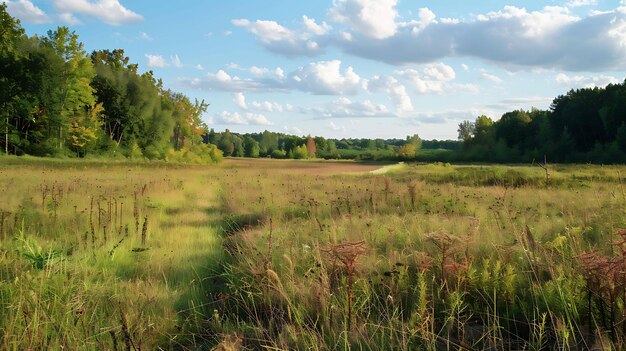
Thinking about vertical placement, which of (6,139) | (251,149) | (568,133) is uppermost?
(568,133)

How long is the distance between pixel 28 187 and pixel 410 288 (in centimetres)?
1407

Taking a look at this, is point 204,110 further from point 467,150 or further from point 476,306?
point 476,306

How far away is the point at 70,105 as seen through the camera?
40906 mm

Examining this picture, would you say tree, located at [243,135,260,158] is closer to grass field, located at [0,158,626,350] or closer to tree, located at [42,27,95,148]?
tree, located at [42,27,95,148]

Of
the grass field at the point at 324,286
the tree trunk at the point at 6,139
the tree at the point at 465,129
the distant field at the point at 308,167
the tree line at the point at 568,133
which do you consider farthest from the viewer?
the tree at the point at 465,129

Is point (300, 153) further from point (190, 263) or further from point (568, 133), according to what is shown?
point (190, 263)

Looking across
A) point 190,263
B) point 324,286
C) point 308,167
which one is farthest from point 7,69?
point 324,286

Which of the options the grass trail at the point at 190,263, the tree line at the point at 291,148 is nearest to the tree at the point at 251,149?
the tree line at the point at 291,148

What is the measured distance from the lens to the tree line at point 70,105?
125 feet

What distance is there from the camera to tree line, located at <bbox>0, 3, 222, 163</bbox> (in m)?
38.1

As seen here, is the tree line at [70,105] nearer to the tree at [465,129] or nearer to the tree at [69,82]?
the tree at [69,82]

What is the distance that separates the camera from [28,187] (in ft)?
45.4

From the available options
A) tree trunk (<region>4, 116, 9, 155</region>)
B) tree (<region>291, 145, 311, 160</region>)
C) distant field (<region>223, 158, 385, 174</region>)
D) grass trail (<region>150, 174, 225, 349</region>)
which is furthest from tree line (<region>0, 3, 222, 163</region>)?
tree (<region>291, 145, 311, 160</region>)


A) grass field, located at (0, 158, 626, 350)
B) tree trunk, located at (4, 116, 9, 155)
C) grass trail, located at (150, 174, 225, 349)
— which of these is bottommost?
grass trail, located at (150, 174, 225, 349)
